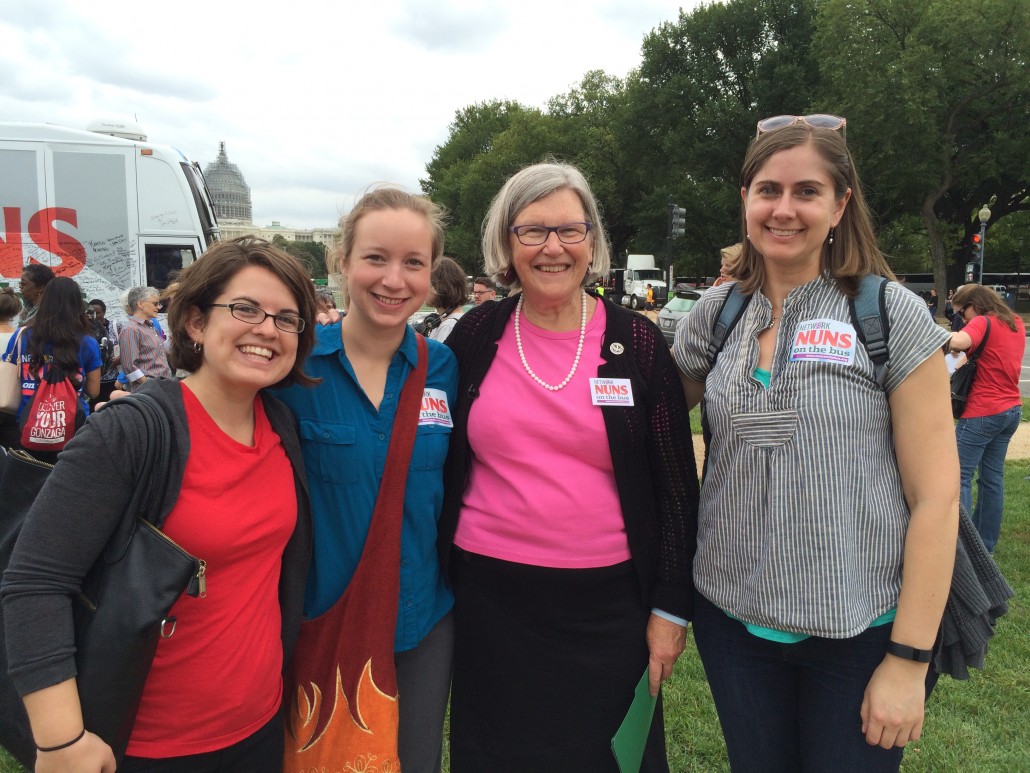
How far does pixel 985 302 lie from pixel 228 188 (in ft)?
472

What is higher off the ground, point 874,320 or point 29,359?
point 874,320

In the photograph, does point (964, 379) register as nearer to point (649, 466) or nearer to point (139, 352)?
point (649, 466)

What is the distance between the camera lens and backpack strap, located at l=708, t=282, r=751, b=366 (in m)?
1.98

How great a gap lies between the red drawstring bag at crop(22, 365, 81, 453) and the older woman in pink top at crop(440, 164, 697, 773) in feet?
13.7

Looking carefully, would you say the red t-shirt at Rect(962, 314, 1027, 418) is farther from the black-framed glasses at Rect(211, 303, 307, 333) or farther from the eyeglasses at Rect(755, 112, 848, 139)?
the black-framed glasses at Rect(211, 303, 307, 333)

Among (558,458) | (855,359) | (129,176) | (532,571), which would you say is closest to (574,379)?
(558,458)

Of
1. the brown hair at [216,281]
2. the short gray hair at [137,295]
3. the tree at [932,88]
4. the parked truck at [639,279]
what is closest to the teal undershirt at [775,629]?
the brown hair at [216,281]

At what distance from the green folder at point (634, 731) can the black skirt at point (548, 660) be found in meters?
0.03

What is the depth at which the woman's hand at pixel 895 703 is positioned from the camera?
5.42ft

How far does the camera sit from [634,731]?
2092 mm

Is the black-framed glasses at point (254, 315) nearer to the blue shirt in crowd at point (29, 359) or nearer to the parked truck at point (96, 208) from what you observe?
the blue shirt in crowd at point (29, 359)

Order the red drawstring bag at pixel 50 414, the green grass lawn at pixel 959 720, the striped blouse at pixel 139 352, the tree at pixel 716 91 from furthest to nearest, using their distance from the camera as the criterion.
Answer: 1. the tree at pixel 716 91
2. the striped blouse at pixel 139 352
3. the red drawstring bag at pixel 50 414
4. the green grass lawn at pixel 959 720

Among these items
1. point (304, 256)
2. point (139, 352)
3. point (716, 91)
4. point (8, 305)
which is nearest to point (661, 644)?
point (304, 256)

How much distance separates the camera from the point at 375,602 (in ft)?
6.30
